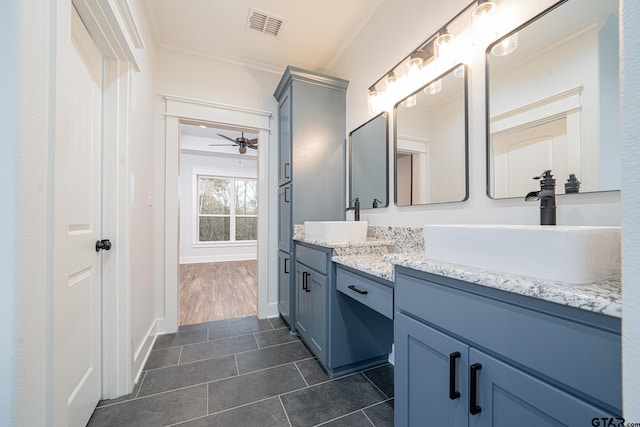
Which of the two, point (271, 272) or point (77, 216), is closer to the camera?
point (77, 216)

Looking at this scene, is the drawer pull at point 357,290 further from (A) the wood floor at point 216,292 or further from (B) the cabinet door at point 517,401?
(A) the wood floor at point 216,292

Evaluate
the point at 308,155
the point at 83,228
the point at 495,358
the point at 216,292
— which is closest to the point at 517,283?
the point at 495,358

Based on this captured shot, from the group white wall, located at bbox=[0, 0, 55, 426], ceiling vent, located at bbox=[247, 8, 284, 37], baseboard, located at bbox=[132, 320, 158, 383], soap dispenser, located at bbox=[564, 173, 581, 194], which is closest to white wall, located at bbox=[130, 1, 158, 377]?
baseboard, located at bbox=[132, 320, 158, 383]

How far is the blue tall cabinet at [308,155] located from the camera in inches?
85.6

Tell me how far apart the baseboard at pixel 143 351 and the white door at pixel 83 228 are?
0.21 metres

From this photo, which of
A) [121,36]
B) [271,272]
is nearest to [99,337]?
[271,272]

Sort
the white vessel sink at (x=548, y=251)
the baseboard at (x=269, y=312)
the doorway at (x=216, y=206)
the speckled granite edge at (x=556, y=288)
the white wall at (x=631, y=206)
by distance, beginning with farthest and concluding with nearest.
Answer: the doorway at (x=216, y=206) → the baseboard at (x=269, y=312) → the white vessel sink at (x=548, y=251) → the speckled granite edge at (x=556, y=288) → the white wall at (x=631, y=206)

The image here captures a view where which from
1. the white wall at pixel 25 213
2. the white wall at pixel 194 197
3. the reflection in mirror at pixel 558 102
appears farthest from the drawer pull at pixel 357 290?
the white wall at pixel 194 197

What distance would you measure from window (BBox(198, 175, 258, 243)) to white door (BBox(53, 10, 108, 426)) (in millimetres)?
4769

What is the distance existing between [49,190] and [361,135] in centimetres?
190

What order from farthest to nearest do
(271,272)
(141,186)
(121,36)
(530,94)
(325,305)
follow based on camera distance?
(271,272)
(141,186)
(325,305)
(121,36)
(530,94)

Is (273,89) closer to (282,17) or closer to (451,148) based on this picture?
(282,17)

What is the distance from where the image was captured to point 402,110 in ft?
5.47

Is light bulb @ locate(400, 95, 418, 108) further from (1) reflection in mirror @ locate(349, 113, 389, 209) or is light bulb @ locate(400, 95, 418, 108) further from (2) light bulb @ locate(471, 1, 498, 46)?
(2) light bulb @ locate(471, 1, 498, 46)
